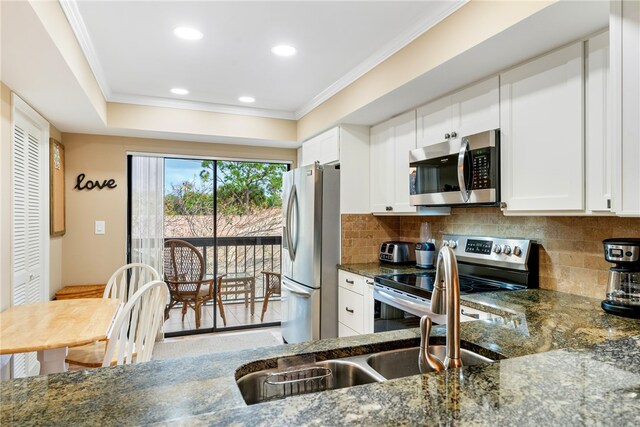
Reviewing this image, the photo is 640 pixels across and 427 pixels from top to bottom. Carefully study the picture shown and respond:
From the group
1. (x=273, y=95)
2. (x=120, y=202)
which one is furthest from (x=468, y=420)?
(x=120, y=202)

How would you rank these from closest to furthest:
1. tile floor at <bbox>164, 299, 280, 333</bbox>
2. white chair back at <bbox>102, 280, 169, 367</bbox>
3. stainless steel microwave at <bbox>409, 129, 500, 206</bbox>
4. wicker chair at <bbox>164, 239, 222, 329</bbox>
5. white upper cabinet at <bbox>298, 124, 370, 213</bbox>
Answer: white chair back at <bbox>102, 280, 169, 367</bbox> < stainless steel microwave at <bbox>409, 129, 500, 206</bbox> < white upper cabinet at <bbox>298, 124, 370, 213</bbox> < wicker chair at <bbox>164, 239, 222, 329</bbox> < tile floor at <bbox>164, 299, 280, 333</bbox>

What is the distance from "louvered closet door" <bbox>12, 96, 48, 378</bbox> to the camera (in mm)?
2607

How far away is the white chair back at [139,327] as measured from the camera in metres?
1.95

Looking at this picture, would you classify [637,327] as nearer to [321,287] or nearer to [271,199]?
[321,287]

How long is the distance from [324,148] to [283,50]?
1269 mm

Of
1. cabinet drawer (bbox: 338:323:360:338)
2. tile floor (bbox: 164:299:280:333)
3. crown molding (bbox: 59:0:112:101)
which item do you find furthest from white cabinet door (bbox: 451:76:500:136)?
tile floor (bbox: 164:299:280:333)

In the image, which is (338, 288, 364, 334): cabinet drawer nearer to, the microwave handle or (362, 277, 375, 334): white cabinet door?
(362, 277, 375, 334): white cabinet door

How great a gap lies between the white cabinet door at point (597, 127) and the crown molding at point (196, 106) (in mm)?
2916

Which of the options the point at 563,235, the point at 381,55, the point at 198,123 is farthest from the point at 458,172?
the point at 198,123

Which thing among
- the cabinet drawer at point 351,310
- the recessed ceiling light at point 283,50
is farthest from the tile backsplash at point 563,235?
the recessed ceiling light at point 283,50

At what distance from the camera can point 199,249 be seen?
446cm

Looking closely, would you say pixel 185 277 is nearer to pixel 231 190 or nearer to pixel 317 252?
pixel 231 190

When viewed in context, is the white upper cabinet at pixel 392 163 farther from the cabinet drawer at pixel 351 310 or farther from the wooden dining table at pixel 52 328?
the wooden dining table at pixel 52 328

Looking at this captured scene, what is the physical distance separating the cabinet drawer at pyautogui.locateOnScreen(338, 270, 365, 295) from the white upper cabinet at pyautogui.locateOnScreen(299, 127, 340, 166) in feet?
3.36
